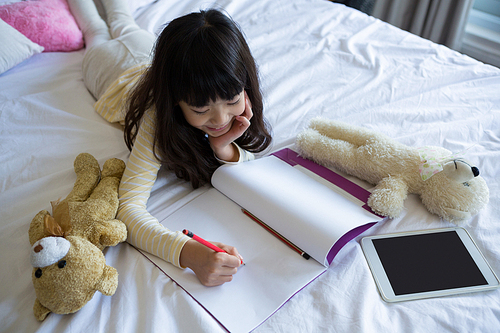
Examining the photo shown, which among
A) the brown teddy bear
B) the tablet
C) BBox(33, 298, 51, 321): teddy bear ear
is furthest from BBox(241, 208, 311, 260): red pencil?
BBox(33, 298, 51, 321): teddy bear ear

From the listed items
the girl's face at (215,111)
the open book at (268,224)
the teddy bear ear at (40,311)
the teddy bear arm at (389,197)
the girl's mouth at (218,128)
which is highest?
the girl's face at (215,111)

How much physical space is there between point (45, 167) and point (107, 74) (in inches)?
14.6

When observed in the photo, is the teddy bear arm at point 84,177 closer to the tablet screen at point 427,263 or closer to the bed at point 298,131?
the bed at point 298,131

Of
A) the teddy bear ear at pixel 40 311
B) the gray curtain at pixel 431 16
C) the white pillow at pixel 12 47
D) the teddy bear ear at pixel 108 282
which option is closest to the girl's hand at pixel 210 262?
the teddy bear ear at pixel 108 282

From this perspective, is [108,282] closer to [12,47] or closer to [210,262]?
[210,262]

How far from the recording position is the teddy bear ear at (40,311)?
556 millimetres

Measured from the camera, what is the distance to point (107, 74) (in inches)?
42.6

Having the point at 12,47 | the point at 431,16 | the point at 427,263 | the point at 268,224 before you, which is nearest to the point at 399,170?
the point at 427,263

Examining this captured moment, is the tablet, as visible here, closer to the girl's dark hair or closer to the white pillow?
the girl's dark hair

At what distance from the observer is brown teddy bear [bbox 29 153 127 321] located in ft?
1.73

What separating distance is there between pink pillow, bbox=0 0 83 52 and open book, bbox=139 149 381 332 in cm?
94

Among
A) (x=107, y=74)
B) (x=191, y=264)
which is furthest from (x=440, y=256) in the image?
(x=107, y=74)

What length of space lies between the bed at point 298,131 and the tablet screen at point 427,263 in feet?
0.09

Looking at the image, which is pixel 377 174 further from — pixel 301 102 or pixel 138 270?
pixel 138 270
